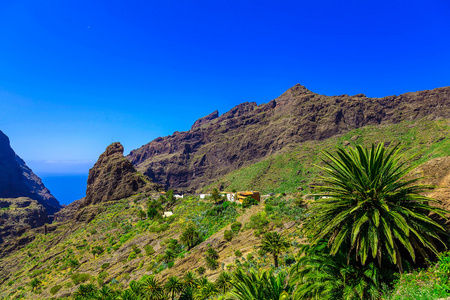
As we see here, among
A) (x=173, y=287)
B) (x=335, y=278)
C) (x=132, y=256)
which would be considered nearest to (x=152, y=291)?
(x=173, y=287)

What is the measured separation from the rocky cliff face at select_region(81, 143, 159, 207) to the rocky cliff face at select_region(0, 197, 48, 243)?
42.5m

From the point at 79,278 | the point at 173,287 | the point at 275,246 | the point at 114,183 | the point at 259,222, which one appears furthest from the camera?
the point at 114,183

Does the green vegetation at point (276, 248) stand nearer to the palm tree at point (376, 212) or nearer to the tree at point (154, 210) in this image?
the palm tree at point (376, 212)

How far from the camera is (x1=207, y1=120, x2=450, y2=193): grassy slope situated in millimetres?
115562

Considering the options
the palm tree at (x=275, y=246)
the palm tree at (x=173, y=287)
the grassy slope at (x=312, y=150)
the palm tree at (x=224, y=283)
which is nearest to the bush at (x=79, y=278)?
the palm tree at (x=173, y=287)

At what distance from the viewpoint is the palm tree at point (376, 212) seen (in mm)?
8523

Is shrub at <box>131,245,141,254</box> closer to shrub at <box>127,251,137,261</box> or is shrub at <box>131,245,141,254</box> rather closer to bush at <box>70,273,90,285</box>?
shrub at <box>127,251,137,261</box>

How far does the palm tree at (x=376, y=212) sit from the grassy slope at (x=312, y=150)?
4037 inches

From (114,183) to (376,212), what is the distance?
112580 mm

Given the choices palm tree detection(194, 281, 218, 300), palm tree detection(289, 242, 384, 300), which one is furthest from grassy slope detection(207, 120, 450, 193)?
palm tree detection(289, 242, 384, 300)

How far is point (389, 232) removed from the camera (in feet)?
27.3

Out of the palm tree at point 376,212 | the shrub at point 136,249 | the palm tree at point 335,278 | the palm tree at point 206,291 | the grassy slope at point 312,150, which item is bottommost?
the palm tree at point 206,291

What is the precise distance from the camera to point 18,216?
126438 mm

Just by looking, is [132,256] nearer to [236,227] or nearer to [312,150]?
[236,227]
